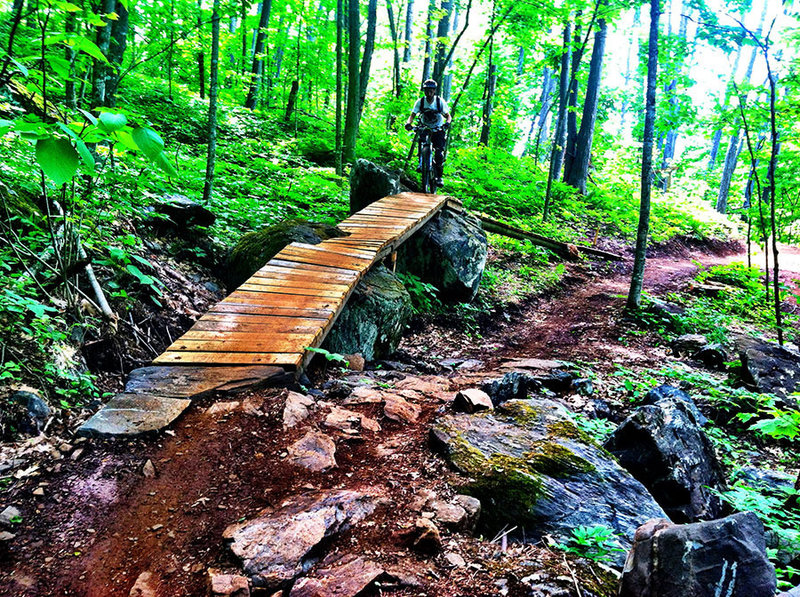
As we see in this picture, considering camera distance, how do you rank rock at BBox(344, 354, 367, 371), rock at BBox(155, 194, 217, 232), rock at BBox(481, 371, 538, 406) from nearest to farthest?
rock at BBox(481, 371, 538, 406) < rock at BBox(344, 354, 367, 371) < rock at BBox(155, 194, 217, 232)

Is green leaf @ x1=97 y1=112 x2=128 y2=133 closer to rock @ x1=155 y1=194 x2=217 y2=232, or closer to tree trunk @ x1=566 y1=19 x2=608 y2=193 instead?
rock @ x1=155 y1=194 x2=217 y2=232

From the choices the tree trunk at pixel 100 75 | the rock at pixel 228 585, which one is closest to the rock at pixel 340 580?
the rock at pixel 228 585

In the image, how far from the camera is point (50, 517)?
2.19m

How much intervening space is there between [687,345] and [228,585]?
26.4 ft

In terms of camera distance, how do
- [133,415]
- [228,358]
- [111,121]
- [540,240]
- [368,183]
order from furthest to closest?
1. [540,240]
2. [368,183]
3. [228,358]
4. [133,415]
5. [111,121]

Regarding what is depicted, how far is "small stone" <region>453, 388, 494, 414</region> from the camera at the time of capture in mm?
3820

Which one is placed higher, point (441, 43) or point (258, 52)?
point (258, 52)

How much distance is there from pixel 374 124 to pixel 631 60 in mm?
41864

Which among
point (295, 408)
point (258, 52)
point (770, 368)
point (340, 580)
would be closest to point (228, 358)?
point (295, 408)

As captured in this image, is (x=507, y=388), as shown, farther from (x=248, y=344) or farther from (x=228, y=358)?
(x=228, y=358)

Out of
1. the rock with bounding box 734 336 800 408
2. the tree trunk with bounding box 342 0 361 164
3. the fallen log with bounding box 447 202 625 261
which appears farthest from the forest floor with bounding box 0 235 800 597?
the tree trunk with bounding box 342 0 361 164

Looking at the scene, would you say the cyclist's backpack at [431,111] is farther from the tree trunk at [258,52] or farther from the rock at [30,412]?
the tree trunk at [258,52]

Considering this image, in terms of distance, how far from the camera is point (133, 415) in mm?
2898

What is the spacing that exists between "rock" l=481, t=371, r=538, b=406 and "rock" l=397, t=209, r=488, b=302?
150 inches
